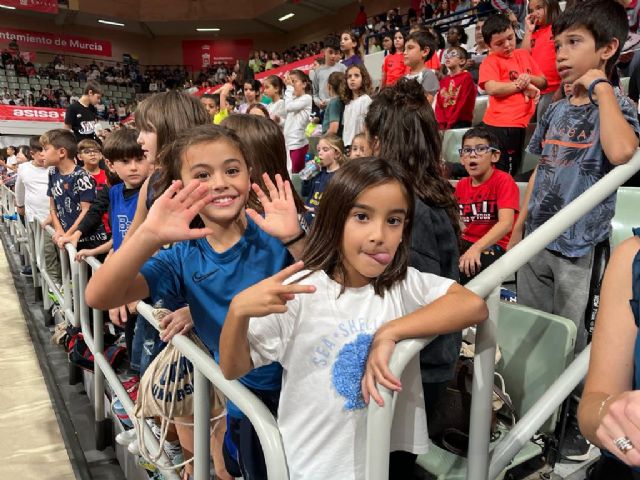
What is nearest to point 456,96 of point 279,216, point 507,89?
point 507,89

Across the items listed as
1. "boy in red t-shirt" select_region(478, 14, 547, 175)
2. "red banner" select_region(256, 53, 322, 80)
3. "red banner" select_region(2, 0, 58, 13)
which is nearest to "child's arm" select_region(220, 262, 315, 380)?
"boy in red t-shirt" select_region(478, 14, 547, 175)

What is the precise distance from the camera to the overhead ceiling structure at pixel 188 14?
19859mm

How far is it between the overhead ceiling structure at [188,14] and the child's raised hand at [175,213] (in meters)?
20.0

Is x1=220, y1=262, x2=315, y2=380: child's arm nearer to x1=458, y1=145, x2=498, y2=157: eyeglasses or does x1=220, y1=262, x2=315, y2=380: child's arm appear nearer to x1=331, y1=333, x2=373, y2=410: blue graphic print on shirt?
x1=331, y1=333, x2=373, y2=410: blue graphic print on shirt

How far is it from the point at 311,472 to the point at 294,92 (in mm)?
5149

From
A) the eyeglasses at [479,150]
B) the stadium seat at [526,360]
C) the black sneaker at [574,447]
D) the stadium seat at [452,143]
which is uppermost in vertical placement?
the stadium seat at [452,143]

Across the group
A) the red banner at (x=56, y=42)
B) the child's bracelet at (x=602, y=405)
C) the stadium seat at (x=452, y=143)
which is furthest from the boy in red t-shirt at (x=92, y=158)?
the red banner at (x=56, y=42)

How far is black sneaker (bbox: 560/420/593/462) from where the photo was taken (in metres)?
1.56

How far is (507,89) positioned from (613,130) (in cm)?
175

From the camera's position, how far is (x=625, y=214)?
2256 mm

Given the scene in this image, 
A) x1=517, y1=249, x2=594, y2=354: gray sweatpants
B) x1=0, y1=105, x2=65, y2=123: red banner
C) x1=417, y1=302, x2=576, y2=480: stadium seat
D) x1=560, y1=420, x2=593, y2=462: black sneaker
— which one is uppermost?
x1=0, y1=105, x2=65, y2=123: red banner

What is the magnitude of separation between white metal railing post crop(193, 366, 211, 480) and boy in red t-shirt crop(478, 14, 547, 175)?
101 inches

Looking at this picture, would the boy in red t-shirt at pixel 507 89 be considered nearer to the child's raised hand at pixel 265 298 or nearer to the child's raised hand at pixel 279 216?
the child's raised hand at pixel 279 216

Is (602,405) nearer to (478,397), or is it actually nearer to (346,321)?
(478,397)
